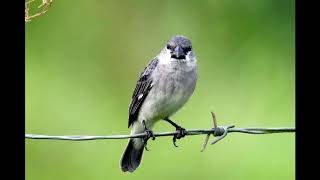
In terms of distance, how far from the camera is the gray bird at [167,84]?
5.20 metres

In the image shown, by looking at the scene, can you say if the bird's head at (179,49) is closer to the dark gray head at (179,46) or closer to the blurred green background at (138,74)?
the dark gray head at (179,46)

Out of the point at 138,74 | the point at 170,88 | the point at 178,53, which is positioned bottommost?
the point at 170,88

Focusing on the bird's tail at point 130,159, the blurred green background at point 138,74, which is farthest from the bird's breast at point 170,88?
the blurred green background at point 138,74

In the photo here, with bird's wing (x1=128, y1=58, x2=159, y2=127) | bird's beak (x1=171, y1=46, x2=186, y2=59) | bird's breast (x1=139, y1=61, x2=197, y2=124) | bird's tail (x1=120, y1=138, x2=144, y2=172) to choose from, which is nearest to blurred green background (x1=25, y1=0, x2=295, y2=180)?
bird's tail (x1=120, y1=138, x2=144, y2=172)

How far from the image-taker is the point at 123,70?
24.5 ft

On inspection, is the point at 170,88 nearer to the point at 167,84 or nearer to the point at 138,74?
the point at 167,84

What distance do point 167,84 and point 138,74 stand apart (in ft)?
6.78

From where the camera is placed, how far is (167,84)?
5.23 m

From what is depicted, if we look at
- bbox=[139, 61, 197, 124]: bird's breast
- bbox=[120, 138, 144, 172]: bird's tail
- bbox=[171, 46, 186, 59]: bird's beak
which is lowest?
bbox=[120, 138, 144, 172]: bird's tail

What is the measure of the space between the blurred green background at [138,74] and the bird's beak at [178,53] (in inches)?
63.7

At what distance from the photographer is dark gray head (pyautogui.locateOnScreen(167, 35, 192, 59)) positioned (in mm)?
5168

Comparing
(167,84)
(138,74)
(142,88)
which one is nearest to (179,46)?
(167,84)

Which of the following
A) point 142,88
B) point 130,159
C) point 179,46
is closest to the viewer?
point 179,46

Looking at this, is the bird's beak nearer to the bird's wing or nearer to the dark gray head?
the dark gray head
